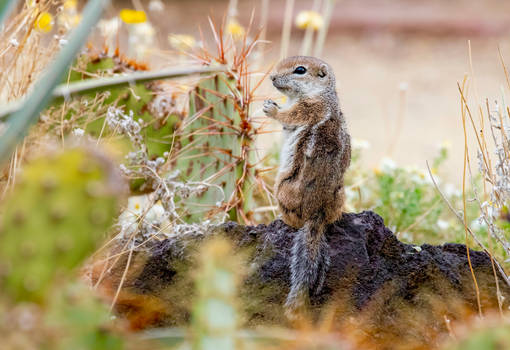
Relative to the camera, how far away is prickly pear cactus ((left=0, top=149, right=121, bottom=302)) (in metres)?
1.12

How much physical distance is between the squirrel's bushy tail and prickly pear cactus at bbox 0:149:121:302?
1.22 meters

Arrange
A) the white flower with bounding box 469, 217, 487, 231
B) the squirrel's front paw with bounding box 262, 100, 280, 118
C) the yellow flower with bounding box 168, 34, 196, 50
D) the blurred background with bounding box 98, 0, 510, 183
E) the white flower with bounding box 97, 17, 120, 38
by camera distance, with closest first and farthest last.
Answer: the white flower with bounding box 469, 217, 487, 231
the squirrel's front paw with bounding box 262, 100, 280, 118
the yellow flower with bounding box 168, 34, 196, 50
the white flower with bounding box 97, 17, 120, 38
the blurred background with bounding box 98, 0, 510, 183

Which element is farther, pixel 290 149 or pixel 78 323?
pixel 290 149

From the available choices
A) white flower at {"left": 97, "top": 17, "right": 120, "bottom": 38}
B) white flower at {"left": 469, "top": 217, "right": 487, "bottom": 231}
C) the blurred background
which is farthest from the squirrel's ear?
the blurred background

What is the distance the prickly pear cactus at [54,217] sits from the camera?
3.67ft

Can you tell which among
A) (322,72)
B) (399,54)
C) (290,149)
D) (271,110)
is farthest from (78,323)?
(399,54)

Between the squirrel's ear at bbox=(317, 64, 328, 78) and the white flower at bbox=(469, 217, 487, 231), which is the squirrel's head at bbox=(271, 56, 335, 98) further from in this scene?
the white flower at bbox=(469, 217, 487, 231)

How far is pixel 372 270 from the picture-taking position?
7.76ft

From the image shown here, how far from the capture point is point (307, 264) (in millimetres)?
2291

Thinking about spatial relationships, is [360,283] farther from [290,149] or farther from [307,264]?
[290,149]

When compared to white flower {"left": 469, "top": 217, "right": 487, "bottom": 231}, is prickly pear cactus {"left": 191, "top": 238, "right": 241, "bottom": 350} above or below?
below

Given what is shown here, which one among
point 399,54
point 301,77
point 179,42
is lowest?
point 301,77

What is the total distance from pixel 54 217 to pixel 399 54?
29.3 ft

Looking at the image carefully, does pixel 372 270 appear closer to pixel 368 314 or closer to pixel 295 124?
pixel 368 314
